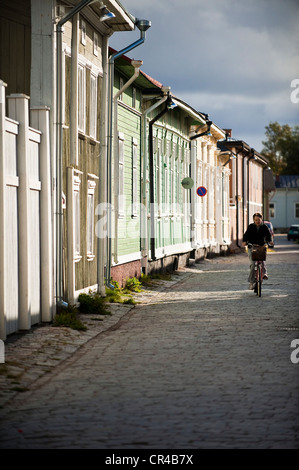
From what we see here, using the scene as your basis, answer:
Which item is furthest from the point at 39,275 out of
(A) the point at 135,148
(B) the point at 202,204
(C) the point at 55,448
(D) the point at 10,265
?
(B) the point at 202,204

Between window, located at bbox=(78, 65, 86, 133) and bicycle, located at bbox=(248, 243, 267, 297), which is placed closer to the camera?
Answer: window, located at bbox=(78, 65, 86, 133)

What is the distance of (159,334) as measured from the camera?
13.0 metres

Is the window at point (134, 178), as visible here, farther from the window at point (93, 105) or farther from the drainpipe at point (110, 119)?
the window at point (93, 105)

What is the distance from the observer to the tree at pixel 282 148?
119m

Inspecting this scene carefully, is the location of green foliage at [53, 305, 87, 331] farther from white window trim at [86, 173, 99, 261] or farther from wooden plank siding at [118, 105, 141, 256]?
wooden plank siding at [118, 105, 141, 256]

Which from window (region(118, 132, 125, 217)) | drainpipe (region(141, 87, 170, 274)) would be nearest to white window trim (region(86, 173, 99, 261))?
window (region(118, 132, 125, 217))

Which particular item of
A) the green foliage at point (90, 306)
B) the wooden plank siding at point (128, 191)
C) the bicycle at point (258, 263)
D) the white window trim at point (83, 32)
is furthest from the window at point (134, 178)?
the green foliage at point (90, 306)

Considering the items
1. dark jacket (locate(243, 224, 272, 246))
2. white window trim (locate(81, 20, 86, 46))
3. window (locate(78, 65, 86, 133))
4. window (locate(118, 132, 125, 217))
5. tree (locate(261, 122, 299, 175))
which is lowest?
dark jacket (locate(243, 224, 272, 246))

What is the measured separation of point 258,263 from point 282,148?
Answer: 10216 centimetres

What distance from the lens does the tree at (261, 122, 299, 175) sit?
119 metres

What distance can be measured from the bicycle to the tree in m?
100

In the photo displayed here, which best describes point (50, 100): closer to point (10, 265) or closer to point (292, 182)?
point (10, 265)

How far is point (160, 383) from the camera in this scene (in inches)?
349

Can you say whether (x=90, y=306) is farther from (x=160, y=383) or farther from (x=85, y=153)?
(x=160, y=383)
